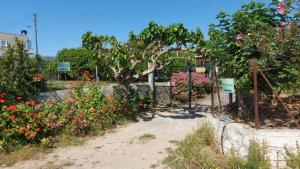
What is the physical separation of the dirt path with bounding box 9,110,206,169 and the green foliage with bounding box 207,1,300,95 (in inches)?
88.3

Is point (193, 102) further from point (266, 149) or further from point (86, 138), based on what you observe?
point (266, 149)

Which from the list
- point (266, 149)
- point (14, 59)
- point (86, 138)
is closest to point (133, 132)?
point (86, 138)

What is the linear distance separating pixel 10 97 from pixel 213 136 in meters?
5.58

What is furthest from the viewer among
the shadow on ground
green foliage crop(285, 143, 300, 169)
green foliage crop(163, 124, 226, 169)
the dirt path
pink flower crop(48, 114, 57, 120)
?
the shadow on ground

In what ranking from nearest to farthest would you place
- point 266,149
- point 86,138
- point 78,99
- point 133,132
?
point 266,149 < point 86,138 < point 133,132 < point 78,99

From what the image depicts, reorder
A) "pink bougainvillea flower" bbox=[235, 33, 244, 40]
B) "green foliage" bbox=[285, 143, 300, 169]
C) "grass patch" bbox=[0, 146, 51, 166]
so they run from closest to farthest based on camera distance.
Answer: "green foliage" bbox=[285, 143, 300, 169]
"grass patch" bbox=[0, 146, 51, 166]
"pink bougainvillea flower" bbox=[235, 33, 244, 40]

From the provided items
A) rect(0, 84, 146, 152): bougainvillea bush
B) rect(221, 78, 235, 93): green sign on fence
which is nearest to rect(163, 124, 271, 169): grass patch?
rect(221, 78, 235, 93): green sign on fence

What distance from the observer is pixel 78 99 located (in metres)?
9.34

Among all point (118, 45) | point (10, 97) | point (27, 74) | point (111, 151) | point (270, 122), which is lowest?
point (111, 151)

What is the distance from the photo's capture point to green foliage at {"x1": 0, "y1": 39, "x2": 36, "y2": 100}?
943 cm

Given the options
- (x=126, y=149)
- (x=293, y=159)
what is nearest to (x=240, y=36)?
(x=293, y=159)

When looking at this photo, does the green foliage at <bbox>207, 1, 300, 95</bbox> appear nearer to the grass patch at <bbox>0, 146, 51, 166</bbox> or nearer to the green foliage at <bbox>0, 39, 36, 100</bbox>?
the grass patch at <bbox>0, 146, 51, 166</bbox>

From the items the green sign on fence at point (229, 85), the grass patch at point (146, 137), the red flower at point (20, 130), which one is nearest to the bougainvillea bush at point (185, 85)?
the grass patch at point (146, 137)

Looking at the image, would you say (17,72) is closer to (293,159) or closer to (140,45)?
(140,45)
